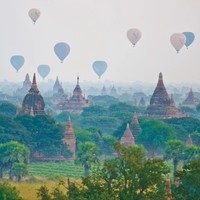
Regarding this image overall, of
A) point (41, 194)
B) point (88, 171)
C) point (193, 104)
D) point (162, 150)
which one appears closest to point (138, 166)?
point (41, 194)

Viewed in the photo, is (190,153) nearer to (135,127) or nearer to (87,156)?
(87,156)

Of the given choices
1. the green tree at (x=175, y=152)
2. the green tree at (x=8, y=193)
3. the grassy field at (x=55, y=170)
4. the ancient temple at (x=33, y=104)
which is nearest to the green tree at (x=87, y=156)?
the grassy field at (x=55, y=170)

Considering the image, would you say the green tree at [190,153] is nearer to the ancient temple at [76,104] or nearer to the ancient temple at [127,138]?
the ancient temple at [127,138]

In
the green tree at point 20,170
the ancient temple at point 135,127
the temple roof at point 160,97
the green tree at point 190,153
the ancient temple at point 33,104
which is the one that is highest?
the temple roof at point 160,97

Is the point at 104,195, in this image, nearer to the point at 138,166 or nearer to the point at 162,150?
the point at 138,166

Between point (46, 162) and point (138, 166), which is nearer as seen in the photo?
point (138, 166)

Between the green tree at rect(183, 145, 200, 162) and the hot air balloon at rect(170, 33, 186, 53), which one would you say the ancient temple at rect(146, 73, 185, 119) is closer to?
the green tree at rect(183, 145, 200, 162)
